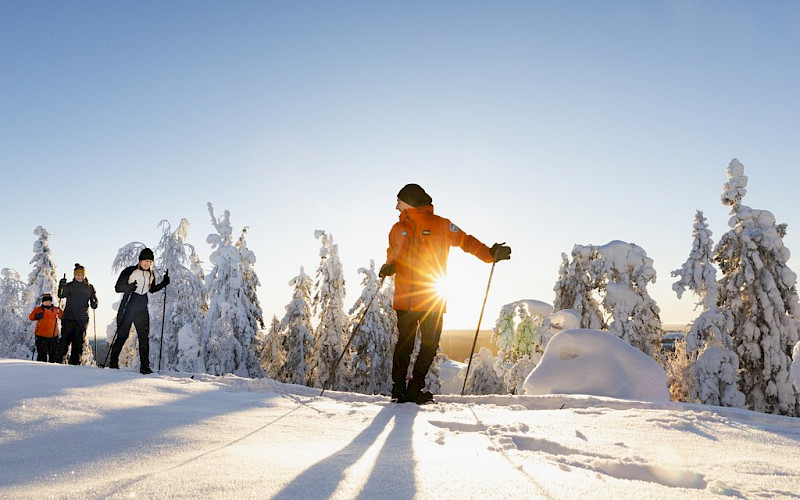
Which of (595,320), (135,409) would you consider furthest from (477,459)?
(595,320)

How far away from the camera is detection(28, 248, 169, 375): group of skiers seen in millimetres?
7254

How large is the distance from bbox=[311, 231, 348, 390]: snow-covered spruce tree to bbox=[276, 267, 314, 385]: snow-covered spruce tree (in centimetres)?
53

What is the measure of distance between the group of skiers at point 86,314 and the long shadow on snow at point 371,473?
17.0 ft

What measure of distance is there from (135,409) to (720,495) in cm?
318

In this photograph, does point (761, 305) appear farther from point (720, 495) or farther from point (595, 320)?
point (720, 495)

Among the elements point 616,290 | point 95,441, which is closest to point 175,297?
point 616,290

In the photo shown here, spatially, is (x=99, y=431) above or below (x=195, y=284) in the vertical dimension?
below

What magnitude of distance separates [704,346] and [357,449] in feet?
61.7

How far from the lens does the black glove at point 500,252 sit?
530cm

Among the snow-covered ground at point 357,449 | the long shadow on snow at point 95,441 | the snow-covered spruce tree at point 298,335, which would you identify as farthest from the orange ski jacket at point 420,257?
the snow-covered spruce tree at point 298,335

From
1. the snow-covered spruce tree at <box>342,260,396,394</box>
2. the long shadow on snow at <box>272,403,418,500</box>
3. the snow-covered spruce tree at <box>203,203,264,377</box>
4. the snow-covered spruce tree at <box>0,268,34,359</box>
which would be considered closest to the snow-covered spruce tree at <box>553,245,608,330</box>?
the snow-covered spruce tree at <box>342,260,396,394</box>

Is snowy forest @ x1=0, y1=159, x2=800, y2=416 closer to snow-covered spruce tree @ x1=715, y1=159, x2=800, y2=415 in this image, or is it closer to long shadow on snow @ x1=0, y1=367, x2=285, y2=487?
snow-covered spruce tree @ x1=715, y1=159, x2=800, y2=415

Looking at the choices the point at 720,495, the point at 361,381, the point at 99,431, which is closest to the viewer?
the point at 720,495

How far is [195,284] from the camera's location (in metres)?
25.7
